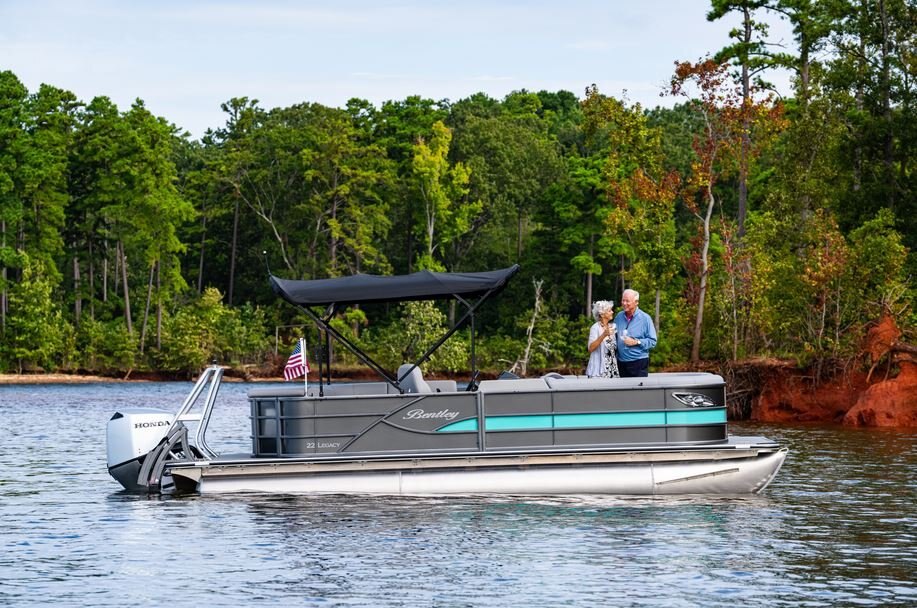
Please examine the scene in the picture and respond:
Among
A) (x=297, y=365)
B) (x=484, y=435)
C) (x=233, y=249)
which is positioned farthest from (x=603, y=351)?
(x=233, y=249)

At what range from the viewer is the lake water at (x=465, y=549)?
12.3 m

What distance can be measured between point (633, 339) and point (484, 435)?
2.27m

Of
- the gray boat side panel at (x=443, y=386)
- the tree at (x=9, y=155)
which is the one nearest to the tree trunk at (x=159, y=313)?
the tree at (x=9, y=155)

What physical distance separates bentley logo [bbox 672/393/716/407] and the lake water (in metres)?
1.24

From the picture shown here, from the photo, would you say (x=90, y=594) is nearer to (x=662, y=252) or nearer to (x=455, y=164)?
(x=662, y=252)

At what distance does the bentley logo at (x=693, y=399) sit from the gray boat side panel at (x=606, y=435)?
43cm

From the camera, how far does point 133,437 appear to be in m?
18.6

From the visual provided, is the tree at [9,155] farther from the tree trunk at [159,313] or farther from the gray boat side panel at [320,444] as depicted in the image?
the gray boat side panel at [320,444]

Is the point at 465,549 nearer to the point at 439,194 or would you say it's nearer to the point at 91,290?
the point at 439,194

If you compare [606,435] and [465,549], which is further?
[606,435]

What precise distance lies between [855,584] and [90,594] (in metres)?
6.89

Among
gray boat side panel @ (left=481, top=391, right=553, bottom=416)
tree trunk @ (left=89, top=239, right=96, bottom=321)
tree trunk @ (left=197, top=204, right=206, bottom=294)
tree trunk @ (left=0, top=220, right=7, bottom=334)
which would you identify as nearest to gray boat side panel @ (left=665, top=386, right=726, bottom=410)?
gray boat side panel @ (left=481, top=391, right=553, bottom=416)

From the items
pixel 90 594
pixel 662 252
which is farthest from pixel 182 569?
pixel 662 252

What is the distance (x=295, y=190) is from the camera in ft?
289
